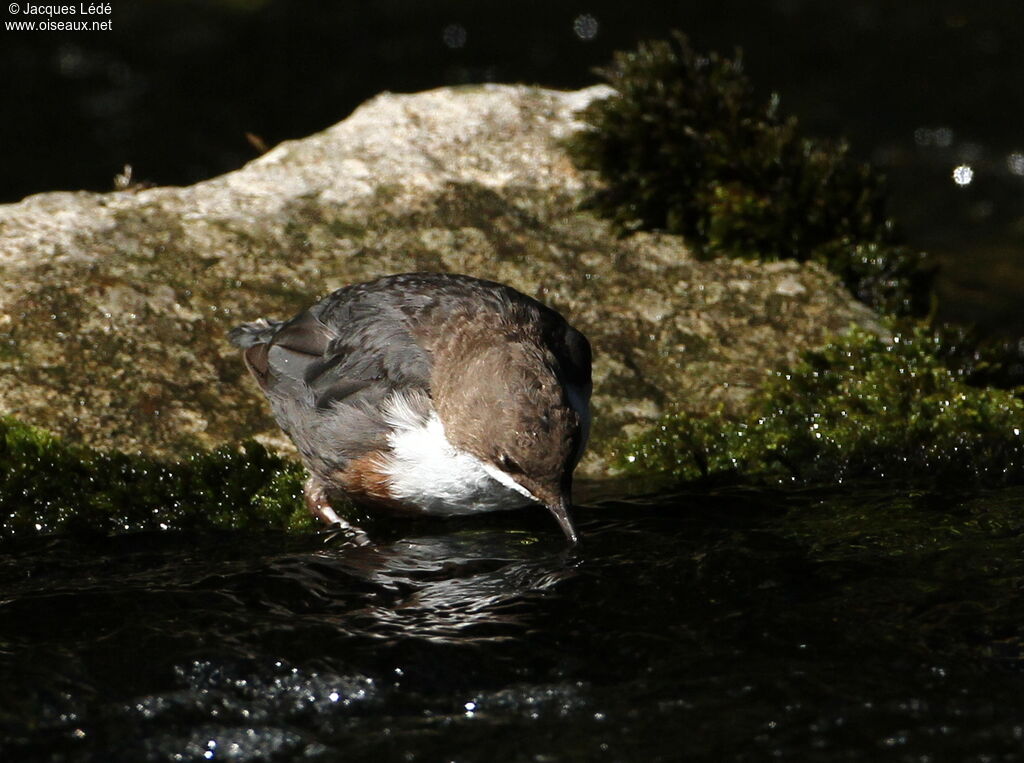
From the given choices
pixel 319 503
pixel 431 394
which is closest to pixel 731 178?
pixel 431 394

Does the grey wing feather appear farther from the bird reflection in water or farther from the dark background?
the dark background

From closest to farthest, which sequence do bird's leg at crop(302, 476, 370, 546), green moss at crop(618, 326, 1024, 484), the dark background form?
1. bird's leg at crop(302, 476, 370, 546)
2. green moss at crop(618, 326, 1024, 484)
3. the dark background

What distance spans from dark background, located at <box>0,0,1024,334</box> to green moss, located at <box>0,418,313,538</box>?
606 centimetres

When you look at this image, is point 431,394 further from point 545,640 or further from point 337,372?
point 545,640

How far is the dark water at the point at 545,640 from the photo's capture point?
3.49 m

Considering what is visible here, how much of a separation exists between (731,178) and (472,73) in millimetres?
5751

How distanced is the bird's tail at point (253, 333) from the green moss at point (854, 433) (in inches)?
63.6

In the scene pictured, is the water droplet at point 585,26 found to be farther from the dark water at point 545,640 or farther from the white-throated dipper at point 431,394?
the dark water at point 545,640

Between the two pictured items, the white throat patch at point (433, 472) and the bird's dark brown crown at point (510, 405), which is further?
the white throat patch at point (433, 472)

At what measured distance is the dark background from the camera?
11.3 m

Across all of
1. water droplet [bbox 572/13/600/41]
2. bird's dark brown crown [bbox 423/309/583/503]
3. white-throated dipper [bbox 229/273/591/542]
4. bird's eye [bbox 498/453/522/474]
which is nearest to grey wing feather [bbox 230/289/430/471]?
white-throated dipper [bbox 229/273/591/542]

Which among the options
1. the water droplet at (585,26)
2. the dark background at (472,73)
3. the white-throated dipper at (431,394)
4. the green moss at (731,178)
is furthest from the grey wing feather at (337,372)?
the water droplet at (585,26)

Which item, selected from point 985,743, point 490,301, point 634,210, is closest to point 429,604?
point 490,301

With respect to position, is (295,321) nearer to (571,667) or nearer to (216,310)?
(216,310)
